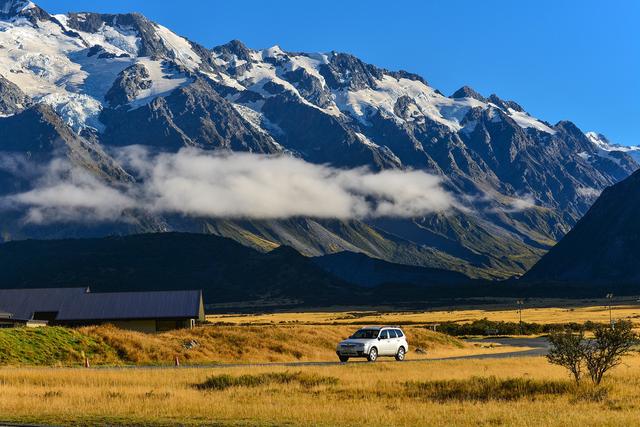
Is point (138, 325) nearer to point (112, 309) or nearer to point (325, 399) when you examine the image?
point (112, 309)

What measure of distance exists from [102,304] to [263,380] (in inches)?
1999

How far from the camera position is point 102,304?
90.4 meters

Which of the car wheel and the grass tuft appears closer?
the grass tuft

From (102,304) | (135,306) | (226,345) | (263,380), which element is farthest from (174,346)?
(263,380)

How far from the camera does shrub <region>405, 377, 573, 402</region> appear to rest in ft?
123

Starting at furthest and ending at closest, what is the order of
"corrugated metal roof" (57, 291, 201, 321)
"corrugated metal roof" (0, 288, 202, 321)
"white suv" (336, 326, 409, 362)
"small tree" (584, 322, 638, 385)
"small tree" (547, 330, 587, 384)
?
"corrugated metal roof" (0, 288, 202, 321) → "corrugated metal roof" (57, 291, 201, 321) → "white suv" (336, 326, 409, 362) → "small tree" (547, 330, 587, 384) → "small tree" (584, 322, 638, 385)

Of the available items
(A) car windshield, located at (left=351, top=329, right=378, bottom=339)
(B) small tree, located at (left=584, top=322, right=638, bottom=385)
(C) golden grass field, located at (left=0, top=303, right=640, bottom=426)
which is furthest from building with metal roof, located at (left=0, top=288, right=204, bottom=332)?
(B) small tree, located at (left=584, top=322, right=638, bottom=385)

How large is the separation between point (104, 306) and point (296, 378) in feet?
166

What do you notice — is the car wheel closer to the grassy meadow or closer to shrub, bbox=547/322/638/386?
the grassy meadow

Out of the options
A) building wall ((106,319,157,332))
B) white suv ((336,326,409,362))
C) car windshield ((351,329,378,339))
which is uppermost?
building wall ((106,319,157,332))

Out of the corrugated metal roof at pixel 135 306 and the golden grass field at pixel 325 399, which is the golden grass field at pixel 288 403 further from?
the corrugated metal roof at pixel 135 306

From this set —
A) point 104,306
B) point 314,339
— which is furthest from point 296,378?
point 104,306

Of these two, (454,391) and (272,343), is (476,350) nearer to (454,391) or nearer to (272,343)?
(272,343)

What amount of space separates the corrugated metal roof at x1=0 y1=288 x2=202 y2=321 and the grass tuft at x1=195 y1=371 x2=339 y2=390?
43947 millimetres
